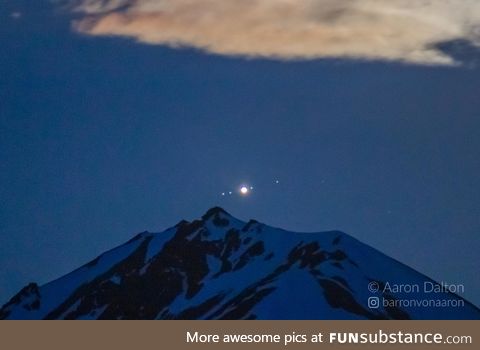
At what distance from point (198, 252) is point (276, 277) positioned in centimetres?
1896

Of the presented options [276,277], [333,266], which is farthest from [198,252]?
[333,266]
